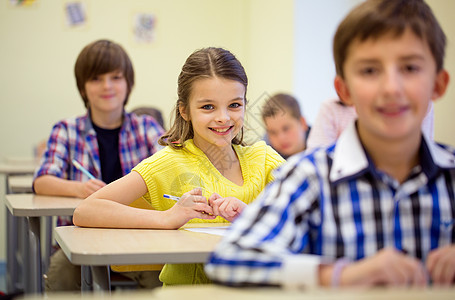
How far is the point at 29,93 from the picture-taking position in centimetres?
492

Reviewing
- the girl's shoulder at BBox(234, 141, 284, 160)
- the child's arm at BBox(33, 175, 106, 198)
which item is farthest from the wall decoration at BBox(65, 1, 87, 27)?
the girl's shoulder at BBox(234, 141, 284, 160)

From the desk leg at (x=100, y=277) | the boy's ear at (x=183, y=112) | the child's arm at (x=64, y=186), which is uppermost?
the boy's ear at (x=183, y=112)

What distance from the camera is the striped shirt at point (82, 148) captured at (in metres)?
2.63

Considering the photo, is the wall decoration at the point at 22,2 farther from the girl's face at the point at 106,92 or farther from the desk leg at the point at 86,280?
the desk leg at the point at 86,280

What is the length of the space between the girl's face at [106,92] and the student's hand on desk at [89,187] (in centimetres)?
44

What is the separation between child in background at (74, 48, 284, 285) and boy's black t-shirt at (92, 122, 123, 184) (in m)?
0.81

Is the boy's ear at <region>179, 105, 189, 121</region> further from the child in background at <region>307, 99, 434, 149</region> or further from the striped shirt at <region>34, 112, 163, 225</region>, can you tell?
the child in background at <region>307, 99, 434, 149</region>

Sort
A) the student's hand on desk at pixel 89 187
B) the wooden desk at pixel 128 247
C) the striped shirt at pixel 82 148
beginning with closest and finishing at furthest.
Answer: the wooden desk at pixel 128 247 → the student's hand on desk at pixel 89 187 → the striped shirt at pixel 82 148

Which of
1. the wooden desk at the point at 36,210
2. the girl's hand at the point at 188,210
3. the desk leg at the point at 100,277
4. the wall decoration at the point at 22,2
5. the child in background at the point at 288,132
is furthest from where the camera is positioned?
the wall decoration at the point at 22,2

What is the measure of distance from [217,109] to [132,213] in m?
0.42

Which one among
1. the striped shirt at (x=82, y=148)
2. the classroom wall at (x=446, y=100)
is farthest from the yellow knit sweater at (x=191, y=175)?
the classroom wall at (x=446, y=100)

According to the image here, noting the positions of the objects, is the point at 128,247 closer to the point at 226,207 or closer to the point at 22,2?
the point at 226,207

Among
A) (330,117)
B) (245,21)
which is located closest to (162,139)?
(330,117)

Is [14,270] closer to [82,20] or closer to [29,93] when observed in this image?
[29,93]
